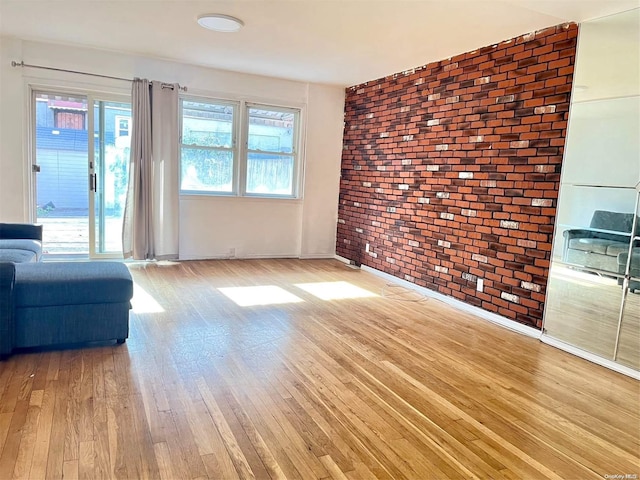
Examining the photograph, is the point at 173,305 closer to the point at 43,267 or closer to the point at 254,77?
the point at 43,267

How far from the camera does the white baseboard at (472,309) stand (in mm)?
3616

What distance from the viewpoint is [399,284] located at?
5.10 metres

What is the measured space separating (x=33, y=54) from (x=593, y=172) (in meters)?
5.41

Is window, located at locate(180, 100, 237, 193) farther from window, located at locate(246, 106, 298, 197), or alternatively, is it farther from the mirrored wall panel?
the mirrored wall panel

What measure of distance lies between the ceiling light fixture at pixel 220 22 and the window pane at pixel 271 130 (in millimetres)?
2000

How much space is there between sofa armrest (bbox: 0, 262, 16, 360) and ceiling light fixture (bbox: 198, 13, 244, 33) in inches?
95.0

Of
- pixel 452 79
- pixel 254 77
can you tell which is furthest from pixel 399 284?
pixel 254 77

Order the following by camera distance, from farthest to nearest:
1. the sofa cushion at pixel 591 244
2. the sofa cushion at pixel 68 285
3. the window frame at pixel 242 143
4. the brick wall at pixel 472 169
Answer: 1. the window frame at pixel 242 143
2. the brick wall at pixel 472 169
3. the sofa cushion at pixel 591 244
4. the sofa cushion at pixel 68 285

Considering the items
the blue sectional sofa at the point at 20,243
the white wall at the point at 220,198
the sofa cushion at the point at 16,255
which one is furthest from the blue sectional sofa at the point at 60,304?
the white wall at the point at 220,198

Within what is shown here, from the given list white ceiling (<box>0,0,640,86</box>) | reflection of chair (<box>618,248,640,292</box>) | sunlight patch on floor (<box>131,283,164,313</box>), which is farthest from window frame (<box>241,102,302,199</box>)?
reflection of chair (<box>618,248,640,292</box>)

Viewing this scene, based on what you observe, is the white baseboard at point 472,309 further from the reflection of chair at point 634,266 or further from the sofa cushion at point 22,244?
the sofa cushion at point 22,244

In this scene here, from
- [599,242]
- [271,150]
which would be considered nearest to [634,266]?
[599,242]

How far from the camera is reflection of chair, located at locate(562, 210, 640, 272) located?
2977 mm

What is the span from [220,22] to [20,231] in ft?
8.53
